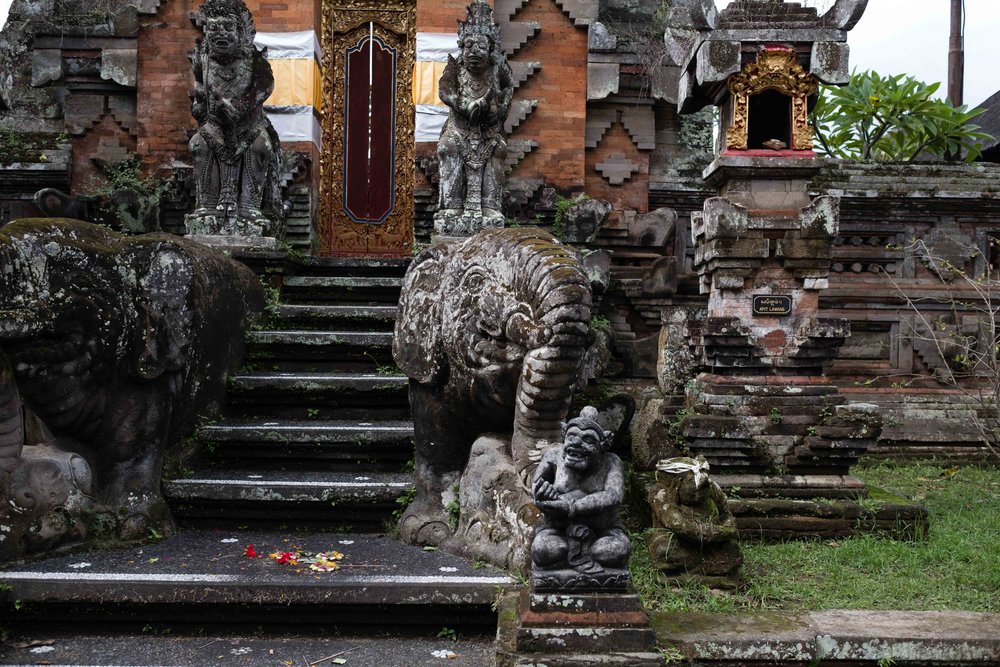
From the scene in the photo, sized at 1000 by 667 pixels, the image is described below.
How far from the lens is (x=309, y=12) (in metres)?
9.26

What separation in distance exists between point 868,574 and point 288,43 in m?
7.58

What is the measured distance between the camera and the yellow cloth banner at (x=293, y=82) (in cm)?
923

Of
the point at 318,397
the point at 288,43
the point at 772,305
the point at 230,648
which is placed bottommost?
the point at 230,648

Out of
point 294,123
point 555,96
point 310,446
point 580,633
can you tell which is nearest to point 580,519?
point 580,633

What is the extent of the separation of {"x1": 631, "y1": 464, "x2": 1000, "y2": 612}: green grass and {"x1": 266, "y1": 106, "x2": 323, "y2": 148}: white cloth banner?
20.5ft

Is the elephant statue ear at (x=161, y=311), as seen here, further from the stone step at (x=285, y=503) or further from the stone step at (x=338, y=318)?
the stone step at (x=338, y=318)

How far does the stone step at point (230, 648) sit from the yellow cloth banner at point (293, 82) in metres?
6.64

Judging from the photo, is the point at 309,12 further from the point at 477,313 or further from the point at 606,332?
the point at 477,313

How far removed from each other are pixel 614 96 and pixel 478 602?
696cm

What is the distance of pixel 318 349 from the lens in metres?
5.95

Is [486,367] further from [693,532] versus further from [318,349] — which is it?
[318,349]

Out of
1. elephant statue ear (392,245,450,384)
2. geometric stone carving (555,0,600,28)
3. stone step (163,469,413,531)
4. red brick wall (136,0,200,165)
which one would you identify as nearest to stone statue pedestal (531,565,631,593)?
elephant statue ear (392,245,450,384)

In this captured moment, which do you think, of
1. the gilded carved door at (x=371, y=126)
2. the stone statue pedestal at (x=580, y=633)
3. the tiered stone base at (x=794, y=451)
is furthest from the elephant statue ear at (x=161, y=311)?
the gilded carved door at (x=371, y=126)

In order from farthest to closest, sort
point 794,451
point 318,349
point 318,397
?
point 318,349 < point 318,397 < point 794,451
